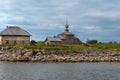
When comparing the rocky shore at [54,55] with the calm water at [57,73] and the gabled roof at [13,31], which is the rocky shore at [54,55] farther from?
the calm water at [57,73]

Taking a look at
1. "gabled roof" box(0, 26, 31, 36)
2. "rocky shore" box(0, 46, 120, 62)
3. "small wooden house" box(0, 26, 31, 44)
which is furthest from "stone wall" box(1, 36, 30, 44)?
"rocky shore" box(0, 46, 120, 62)

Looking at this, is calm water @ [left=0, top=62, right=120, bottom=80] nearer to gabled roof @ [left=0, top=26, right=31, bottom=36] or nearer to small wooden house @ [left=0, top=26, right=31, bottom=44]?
gabled roof @ [left=0, top=26, right=31, bottom=36]

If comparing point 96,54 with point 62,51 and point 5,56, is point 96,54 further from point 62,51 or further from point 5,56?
point 5,56

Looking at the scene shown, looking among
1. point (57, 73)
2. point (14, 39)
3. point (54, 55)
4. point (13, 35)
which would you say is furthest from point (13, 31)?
point (57, 73)

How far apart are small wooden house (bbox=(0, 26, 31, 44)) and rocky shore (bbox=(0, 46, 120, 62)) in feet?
41.6

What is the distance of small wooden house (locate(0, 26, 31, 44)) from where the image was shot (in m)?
90.8

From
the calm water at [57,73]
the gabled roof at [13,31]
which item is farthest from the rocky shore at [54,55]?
the calm water at [57,73]

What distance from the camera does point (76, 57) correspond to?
247 ft

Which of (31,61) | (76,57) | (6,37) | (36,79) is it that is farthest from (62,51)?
(36,79)

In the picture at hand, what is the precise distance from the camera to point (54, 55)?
7538 centimetres

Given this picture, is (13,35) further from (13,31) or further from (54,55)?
(54,55)

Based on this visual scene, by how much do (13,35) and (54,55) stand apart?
2034 cm

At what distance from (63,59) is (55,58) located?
191cm

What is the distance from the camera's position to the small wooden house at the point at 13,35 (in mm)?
90750
